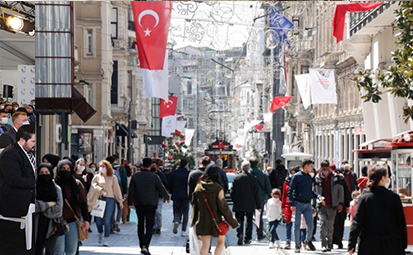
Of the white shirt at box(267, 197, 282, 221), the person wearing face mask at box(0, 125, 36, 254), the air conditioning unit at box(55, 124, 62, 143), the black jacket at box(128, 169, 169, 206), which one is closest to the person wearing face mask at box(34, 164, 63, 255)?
the person wearing face mask at box(0, 125, 36, 254)

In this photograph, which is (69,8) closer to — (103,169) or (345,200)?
(103,169)

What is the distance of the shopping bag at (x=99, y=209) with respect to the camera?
19.7m

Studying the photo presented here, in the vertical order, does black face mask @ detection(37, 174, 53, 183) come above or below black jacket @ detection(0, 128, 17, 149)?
below

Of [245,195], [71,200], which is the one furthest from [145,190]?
[71,200]

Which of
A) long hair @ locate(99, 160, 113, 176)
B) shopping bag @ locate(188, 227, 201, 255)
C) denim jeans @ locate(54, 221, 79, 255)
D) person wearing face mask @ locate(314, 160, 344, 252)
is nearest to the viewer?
denim jeans @ locate(54, 221, 79, 255)

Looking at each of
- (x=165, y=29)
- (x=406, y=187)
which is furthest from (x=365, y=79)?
(x=165, y=29)

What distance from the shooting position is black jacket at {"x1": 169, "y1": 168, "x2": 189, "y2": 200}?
78.7 ft

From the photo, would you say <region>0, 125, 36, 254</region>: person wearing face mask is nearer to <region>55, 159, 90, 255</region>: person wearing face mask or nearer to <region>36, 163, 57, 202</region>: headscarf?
<region>36, 163, 57, 202</region>: headscarf

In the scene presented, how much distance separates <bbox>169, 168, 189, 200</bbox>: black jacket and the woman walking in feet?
27.9

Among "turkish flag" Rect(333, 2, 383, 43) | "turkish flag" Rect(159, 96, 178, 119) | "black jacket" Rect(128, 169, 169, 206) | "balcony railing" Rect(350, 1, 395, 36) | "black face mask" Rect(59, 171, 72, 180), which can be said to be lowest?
"black jacket" Rect(128, 169, 169, 206)

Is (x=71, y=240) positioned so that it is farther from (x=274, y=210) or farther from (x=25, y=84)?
(x=274, y=210)

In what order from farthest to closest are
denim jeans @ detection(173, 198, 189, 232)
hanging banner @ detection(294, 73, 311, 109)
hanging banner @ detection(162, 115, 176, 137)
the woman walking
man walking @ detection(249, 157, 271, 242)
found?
1. hanging banner @ detection(162, 115, 176, 137)
2. hanging banner @ detection(294, 73, 311, 109)
3. denim jeans @ detection(173, 198, 189, 232)
4. man walking @ detection(249, 157, 271, 242)
5. the woman walking

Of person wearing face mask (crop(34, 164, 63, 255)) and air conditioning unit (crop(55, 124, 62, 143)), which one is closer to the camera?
person wearing face mask (crop(34, 164, 63, 255))

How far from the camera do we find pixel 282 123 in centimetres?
9638
